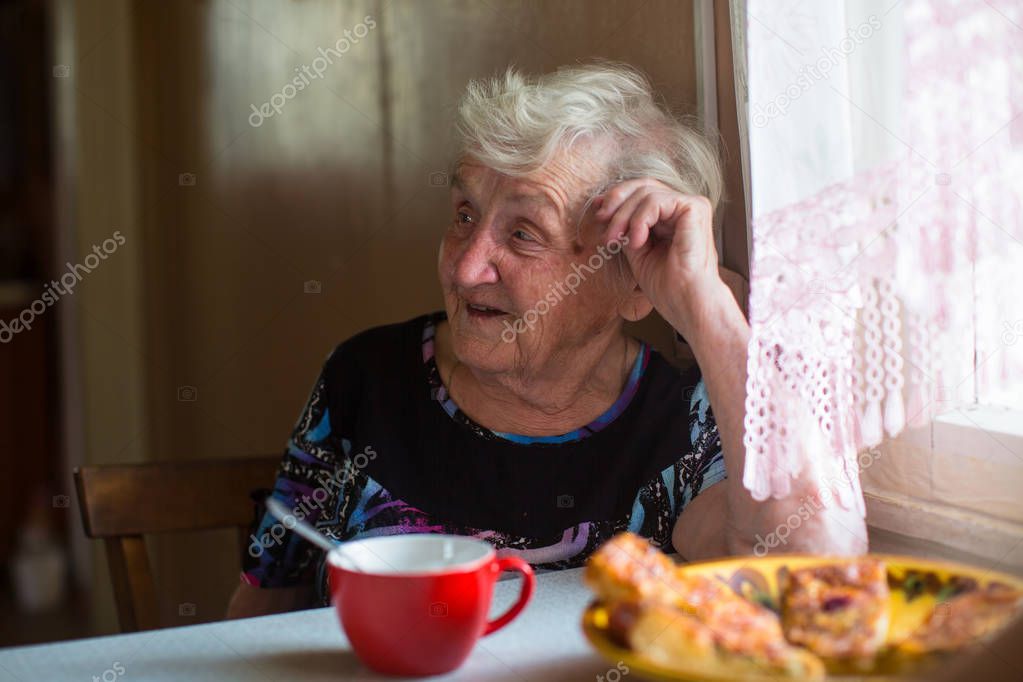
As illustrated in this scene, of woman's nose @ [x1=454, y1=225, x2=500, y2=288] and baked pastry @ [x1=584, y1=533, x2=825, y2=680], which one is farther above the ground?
woman's nose @ [x1=454, y1=225, x2=500, y2=288]

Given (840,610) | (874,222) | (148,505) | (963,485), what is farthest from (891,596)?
(148,505)

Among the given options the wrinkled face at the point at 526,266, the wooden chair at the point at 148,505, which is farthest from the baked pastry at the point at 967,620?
the wooden chair at the point at 148,505

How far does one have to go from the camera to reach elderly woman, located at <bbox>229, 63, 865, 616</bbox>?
1349 millimetres

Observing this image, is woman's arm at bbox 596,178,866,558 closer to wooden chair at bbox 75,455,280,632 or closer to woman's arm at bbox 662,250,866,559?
woman's arm at bbox 662,250,866,559

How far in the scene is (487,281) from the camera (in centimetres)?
136

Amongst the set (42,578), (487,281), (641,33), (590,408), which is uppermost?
(641,33)

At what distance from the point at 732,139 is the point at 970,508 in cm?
63

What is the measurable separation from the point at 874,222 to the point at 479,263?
0.54 meters

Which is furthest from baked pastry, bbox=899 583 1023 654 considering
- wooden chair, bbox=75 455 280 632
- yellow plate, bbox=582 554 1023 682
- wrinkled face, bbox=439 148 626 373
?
wooden chair, bbox=75 455 280 632

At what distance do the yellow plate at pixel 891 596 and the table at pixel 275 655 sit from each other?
10 centimetres

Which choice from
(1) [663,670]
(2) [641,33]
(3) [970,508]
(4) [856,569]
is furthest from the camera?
(2) [641,33]

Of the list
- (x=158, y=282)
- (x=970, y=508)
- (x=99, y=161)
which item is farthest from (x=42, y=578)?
Answer: (x=970, y=508)

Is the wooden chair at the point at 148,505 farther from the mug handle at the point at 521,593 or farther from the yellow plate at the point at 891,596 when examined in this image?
the yellow plate at the point at 891,596

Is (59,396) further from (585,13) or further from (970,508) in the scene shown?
(970,508)
